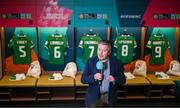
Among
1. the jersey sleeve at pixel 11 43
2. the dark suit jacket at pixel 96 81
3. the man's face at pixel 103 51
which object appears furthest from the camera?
the jersey sleeve at pixel 11 43

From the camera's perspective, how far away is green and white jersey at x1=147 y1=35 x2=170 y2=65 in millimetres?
5613

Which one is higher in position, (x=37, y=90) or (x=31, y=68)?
(x=31, y=68)

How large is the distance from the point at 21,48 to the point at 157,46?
2503 mm

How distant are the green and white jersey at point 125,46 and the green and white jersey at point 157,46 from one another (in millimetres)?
326

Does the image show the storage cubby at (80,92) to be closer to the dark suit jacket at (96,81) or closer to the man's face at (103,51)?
the dark suit jacket at (96,81)

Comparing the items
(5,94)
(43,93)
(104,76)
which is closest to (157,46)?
(43,93)

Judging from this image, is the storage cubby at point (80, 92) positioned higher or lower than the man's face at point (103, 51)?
lower

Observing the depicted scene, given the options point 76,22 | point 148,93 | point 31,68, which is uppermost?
point 76,22

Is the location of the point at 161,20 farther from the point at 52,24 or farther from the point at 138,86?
the point at 52,24

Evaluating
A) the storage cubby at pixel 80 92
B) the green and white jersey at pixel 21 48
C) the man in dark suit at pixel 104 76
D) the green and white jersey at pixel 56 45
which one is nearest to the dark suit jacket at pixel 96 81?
the man in dark suit at pixel 104 76

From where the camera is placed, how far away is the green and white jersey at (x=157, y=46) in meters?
5.61

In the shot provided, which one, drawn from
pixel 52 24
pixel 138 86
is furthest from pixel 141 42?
pixel 52 24

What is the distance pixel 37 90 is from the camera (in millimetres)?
5148

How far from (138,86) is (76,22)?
1577 millimetres
